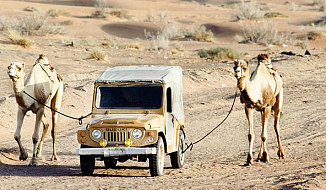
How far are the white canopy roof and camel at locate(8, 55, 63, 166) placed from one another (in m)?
1.70

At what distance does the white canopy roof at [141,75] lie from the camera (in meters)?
13.2

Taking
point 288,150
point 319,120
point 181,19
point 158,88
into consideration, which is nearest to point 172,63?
point 319,120

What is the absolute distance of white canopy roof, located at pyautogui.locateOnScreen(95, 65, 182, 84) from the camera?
1324 cm

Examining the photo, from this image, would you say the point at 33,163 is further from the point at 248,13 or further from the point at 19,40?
the point at 248,13

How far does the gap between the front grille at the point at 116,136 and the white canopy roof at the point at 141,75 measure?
1288mm

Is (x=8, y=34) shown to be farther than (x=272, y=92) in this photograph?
Yes

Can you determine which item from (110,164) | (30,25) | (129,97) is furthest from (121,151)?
(30,25)

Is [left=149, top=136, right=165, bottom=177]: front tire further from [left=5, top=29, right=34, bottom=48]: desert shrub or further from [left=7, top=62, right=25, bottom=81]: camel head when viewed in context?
[left=5, top=29, right=34, bottom=48]: desert shrub

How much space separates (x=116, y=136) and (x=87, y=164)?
34.4 inches

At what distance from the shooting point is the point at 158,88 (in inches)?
518

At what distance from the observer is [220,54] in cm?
3756

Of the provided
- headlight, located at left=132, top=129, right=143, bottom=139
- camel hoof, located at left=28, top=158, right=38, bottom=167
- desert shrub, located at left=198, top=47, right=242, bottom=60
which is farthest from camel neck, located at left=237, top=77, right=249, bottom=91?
desert shrub, located at left=198, top=47, right=242, bottom=60

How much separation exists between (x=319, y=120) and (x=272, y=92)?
535 cm

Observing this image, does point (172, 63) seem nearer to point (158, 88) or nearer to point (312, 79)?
point (312, 79)
